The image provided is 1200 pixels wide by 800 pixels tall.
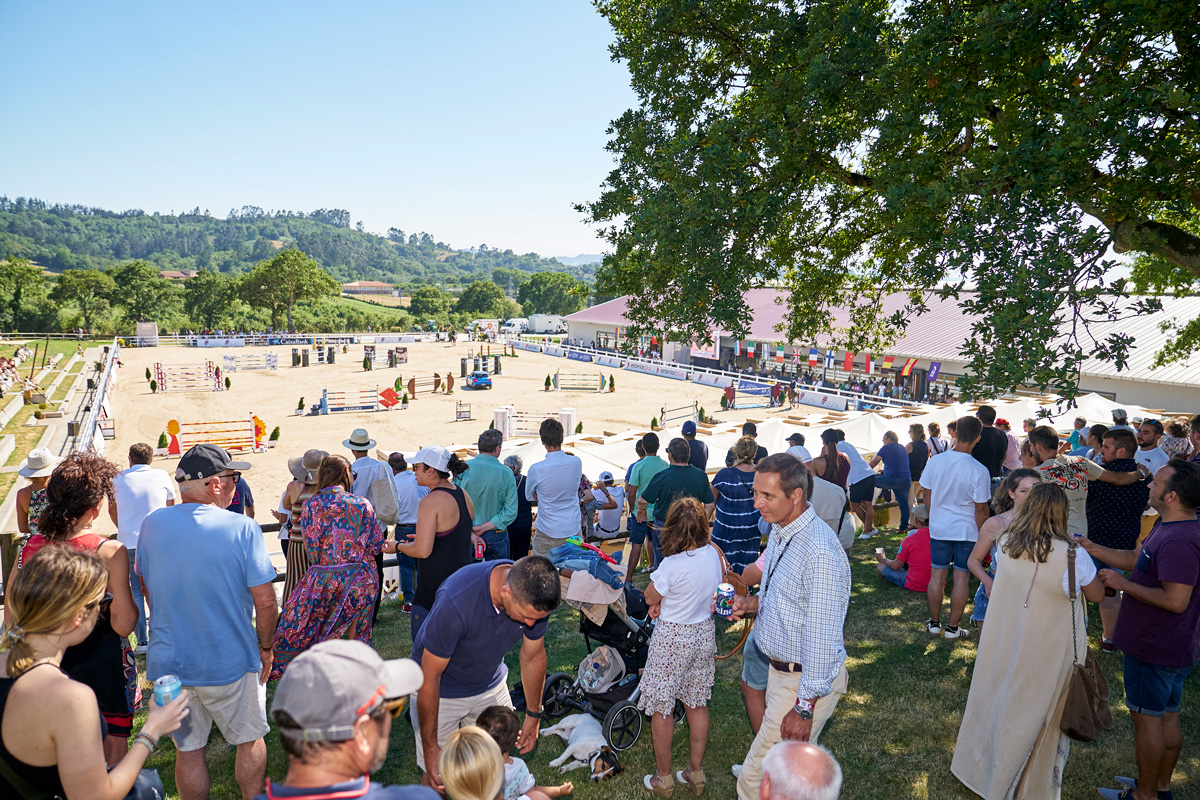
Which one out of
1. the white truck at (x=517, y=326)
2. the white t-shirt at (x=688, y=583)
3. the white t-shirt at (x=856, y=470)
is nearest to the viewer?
the white t-shirt at (x=688, y=583)

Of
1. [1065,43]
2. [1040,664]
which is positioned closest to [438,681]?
[1040,664]

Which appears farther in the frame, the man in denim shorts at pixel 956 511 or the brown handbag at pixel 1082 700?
the man in denim shorts at pixel 956 511

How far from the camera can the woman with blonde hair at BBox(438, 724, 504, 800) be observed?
2752mm

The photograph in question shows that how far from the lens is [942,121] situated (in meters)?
8.10

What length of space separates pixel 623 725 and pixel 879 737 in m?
1.86

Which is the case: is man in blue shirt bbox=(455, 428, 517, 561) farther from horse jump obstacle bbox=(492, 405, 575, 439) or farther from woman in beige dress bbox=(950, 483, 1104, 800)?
horse jump obstacle bbox=(492, 405, 575, 439)

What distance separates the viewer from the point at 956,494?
600 centimetres

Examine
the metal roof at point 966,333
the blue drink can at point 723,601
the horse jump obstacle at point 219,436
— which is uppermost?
the metal roof at point 966,333

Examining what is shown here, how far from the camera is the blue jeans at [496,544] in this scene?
21.1 feet

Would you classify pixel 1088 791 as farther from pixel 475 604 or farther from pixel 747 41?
pixel 747 41

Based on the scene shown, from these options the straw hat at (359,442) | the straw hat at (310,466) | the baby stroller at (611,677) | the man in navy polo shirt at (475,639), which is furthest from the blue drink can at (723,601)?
the straw hat at (359,442)

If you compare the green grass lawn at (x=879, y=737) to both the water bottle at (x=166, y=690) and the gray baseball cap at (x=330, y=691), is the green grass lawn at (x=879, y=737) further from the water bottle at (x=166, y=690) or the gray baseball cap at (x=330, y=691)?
the gray baseball cap at (x=330, y=691)

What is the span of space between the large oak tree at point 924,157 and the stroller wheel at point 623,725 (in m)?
4.23

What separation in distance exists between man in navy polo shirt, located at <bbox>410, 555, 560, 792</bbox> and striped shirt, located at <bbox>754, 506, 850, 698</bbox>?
4.00 ft
